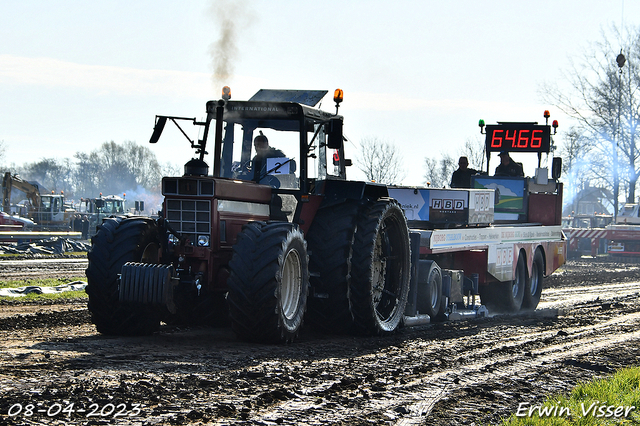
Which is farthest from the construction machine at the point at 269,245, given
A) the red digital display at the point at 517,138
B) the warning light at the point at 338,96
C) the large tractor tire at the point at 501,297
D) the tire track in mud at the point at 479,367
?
the red digital display at the point at 517,138

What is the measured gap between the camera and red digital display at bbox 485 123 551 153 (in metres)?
17.5

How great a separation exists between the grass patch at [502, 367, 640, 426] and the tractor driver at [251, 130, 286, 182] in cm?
434

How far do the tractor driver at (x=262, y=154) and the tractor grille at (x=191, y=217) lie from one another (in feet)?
3.75

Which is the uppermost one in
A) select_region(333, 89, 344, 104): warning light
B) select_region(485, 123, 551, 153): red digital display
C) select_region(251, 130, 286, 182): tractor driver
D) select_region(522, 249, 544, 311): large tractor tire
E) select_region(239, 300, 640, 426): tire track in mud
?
select_region(485, 123, 551, 153): red digital display

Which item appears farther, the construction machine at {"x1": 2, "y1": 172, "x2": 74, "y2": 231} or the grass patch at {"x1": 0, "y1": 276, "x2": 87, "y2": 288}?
the construction machine at {"x1": 2, "y1": 172, "x2": 74, "y2": 231}

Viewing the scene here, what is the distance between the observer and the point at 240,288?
7.89 meters

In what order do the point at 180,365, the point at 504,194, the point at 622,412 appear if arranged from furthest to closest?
the point at 504,194 < the point at 180,365 < the point at 622,412

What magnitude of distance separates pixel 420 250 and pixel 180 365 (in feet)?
18.2

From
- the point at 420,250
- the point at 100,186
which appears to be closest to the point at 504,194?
the point at 420,250

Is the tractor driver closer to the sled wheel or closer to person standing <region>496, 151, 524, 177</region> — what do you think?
the sled wheel

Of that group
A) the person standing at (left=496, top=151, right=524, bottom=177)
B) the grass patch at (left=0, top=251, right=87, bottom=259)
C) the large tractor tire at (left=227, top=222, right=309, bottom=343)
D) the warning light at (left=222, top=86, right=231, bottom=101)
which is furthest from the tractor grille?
the grass patch at (left=0, top=251, right=87, bottom=259)

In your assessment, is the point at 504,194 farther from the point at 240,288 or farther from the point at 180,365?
the point at 180,365

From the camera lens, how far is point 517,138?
17.7m

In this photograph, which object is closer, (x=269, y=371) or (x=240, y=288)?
(x=269, y=371)
